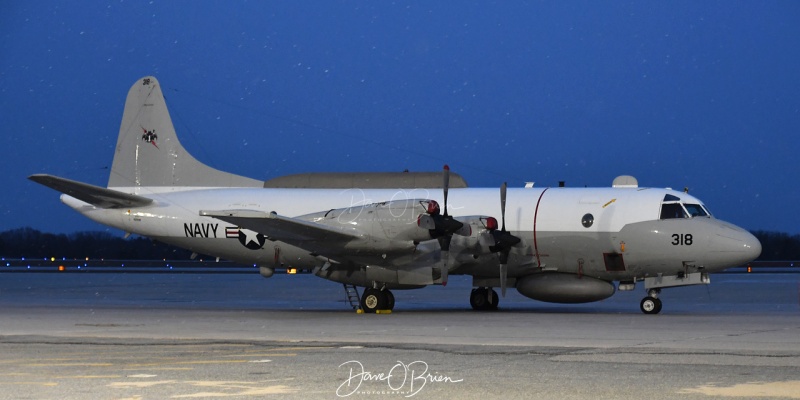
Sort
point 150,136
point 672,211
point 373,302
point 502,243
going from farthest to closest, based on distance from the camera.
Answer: point 150,136 → point 373,302 → point 672,211 → point 502,243

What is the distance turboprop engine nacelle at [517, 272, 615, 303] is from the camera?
27.7m

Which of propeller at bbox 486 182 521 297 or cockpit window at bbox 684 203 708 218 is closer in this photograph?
propeller at bbox 486 182 521 297

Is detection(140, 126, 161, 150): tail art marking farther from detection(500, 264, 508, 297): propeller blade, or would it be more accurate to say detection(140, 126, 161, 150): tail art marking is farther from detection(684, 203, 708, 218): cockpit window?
detection(684, 203, 708, 218): cockpit window

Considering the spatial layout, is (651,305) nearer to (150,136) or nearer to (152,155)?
(152,155)

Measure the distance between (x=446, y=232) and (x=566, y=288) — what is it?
3814mm

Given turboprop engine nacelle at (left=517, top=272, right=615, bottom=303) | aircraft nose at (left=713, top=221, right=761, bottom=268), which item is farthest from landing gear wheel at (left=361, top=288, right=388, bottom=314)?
aircraft nose at (left=713, top=221, right=761, bottom=268)

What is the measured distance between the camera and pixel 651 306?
27.0 meters

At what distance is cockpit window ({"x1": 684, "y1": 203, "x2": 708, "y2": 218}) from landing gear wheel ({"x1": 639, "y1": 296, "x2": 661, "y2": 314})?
8.12ft

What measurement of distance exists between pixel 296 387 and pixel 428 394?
160 centimetres

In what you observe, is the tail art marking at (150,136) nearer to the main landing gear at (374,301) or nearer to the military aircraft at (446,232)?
the military aircraft at (446,232)

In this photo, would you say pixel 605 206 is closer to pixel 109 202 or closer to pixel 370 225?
pixel 370 225

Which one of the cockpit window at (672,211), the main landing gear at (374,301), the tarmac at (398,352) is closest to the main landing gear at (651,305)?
the tarmac at (398,352)

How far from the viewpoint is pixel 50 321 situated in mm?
24062

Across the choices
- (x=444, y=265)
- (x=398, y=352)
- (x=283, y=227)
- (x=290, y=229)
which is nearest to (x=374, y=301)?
(x=444, y=265)
